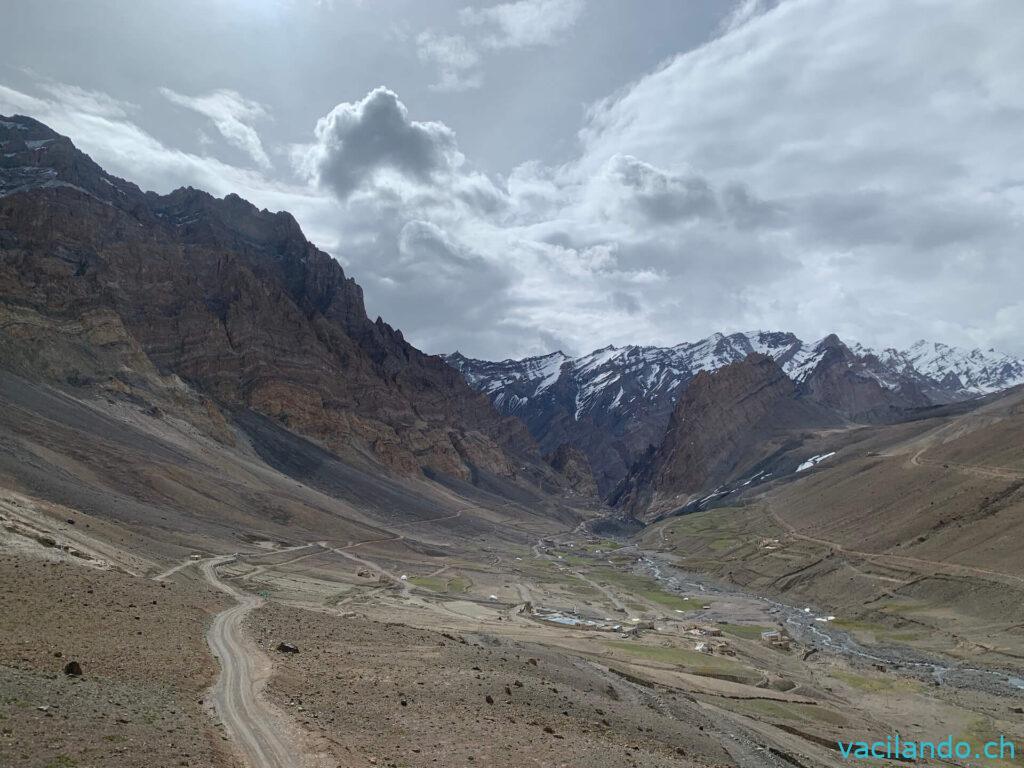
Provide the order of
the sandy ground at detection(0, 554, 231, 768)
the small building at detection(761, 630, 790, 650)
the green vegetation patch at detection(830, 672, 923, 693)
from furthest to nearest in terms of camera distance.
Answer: the small building at detection(761, 630, 790, 650), the green vegetation patch at detection(830, 672, 923, 693), the sandy ground at detection(0, 554, 231, 768)

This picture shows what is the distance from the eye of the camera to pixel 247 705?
75.7 ft

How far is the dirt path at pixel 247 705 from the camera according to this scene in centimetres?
1939

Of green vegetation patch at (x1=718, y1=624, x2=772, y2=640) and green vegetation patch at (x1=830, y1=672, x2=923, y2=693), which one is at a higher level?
green vegetation patch at (x1=830, y1=672, x2=923, y2=693)

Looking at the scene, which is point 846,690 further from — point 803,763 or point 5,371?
point 5,371

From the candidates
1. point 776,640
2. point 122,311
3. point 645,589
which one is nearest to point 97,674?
point 776,640

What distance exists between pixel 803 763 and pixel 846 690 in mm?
23036

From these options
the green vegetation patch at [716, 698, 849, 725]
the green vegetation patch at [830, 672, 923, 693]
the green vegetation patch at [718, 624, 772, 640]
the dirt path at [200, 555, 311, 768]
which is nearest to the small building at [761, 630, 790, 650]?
the green vegetation patch at [718, 624, 772, 640]

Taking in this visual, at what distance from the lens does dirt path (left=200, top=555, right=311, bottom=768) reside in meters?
19.4

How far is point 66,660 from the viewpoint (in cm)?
2227

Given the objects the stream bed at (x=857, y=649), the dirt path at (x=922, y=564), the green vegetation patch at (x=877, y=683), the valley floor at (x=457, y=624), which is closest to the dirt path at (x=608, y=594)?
the valley floor at (x=457, y=624)

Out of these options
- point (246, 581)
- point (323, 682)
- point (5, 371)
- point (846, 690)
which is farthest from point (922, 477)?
point (5, 371)

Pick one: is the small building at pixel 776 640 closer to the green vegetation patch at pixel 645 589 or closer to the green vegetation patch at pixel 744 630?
the green vegetation patch at pixel 744 630

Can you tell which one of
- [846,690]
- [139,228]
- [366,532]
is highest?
[139,228]

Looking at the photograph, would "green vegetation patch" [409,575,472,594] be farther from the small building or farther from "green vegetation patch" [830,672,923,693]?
"green vegetation patch" [830,672,923,693]
